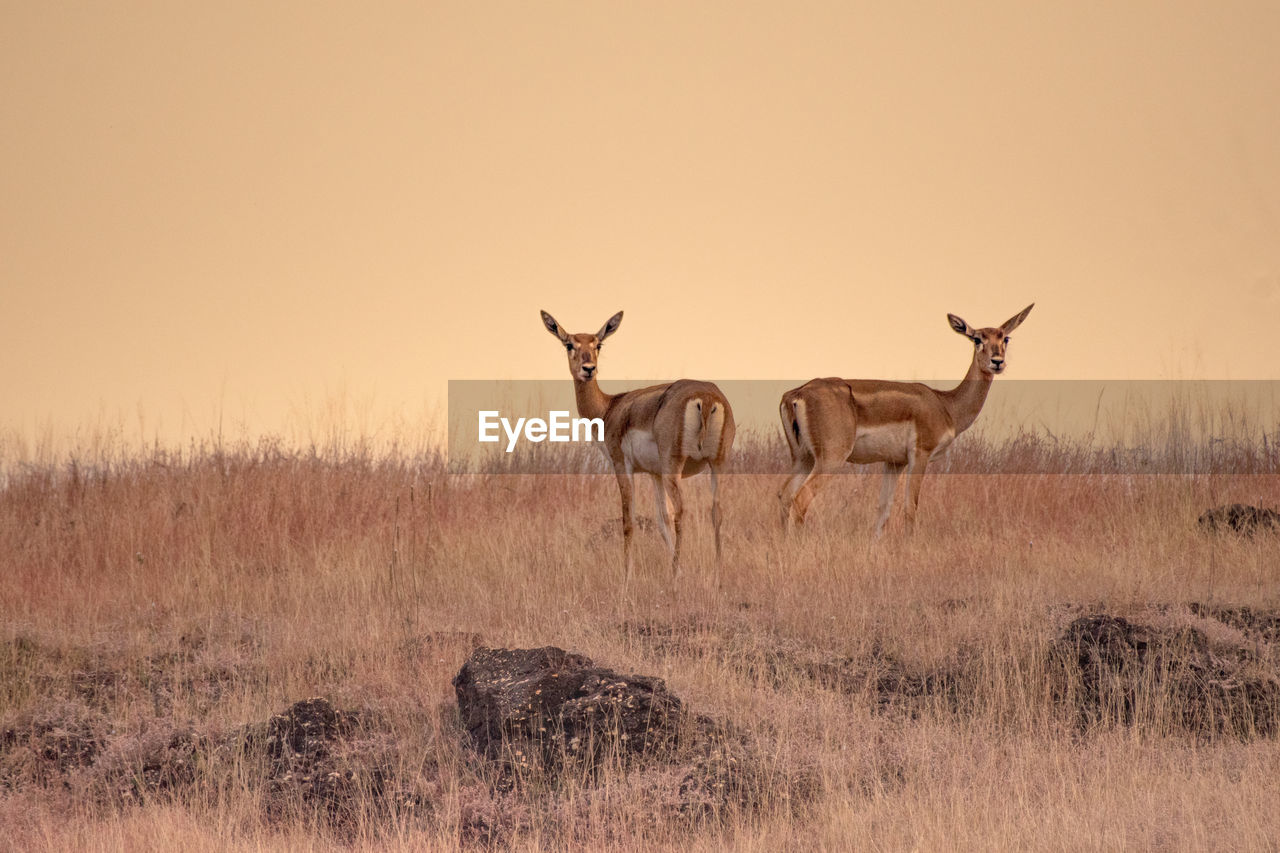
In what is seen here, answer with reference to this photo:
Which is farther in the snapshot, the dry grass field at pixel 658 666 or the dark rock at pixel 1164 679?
the dark rock at pixel 1164 679

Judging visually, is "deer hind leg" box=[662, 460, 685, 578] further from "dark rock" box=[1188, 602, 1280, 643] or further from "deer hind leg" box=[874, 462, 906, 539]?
"dark rock" box=[1188, 602, 1280, 643]

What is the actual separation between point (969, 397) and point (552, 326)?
4843mm

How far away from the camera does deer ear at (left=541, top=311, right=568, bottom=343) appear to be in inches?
509

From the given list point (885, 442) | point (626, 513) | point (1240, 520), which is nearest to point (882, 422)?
point (885, 442)

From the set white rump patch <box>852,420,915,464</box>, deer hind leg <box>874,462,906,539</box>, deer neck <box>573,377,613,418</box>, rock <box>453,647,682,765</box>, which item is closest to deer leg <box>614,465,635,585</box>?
deer neck <box>573,377,613,418</box>

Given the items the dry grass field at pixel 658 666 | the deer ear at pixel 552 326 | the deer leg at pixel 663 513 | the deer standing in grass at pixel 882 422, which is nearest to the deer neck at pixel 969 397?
the deer standing in grass at pixel 882 422

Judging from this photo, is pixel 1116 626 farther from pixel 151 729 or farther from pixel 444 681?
pixel 151 729

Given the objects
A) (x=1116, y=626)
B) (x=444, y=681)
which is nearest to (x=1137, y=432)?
(x=1116, y=626)

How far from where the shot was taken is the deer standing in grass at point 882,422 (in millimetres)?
13539

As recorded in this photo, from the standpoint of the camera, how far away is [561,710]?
24.5ft

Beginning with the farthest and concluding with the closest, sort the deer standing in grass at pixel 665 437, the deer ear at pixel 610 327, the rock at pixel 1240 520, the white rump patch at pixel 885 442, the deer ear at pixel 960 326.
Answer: the deer ear at pixel 960 326 < the white rump patch at pixel 885 442 < the rock at pixel 1240 520 < the deer ear at pixel 610 327 < the deer standing in grass at pixel 665 437

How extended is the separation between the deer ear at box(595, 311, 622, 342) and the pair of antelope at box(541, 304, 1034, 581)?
0.01 m

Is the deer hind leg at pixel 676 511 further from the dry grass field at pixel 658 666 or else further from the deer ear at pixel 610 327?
the deer ear at pixel 610 327

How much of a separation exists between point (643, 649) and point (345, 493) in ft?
24.5
